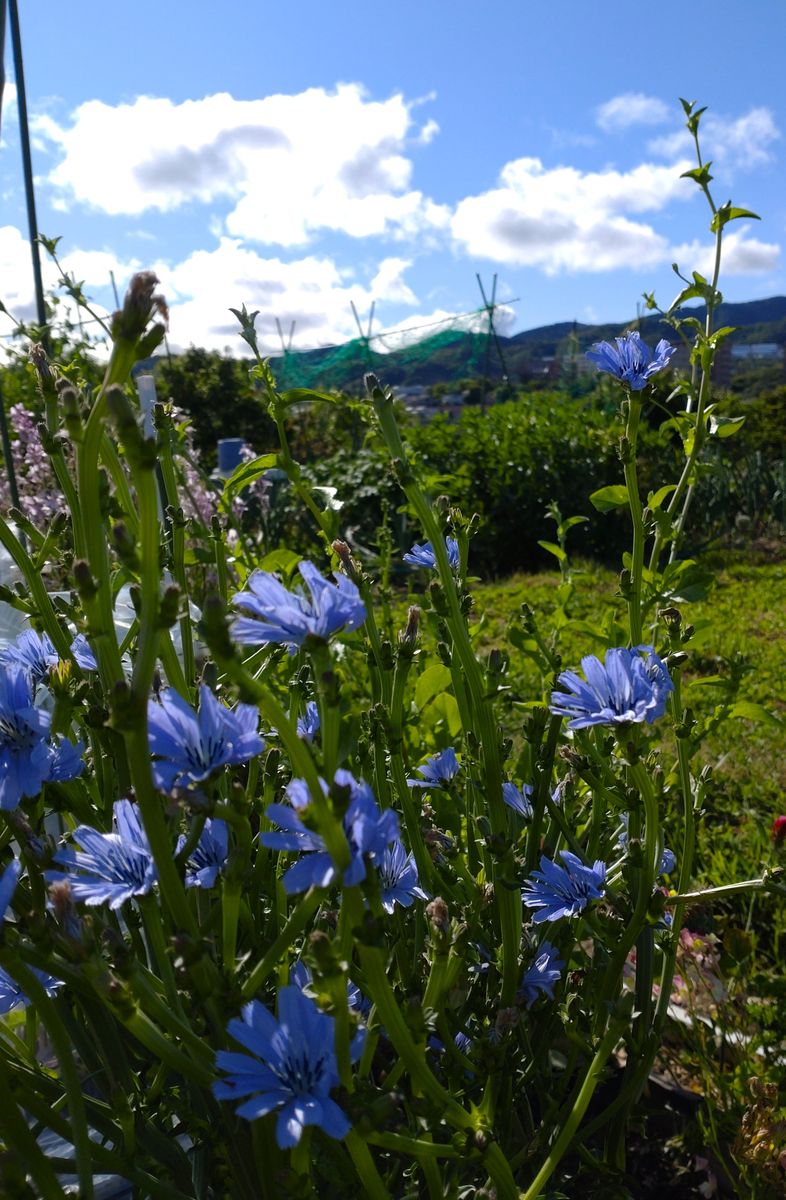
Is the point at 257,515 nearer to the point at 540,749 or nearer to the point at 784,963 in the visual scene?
the point at 784,963

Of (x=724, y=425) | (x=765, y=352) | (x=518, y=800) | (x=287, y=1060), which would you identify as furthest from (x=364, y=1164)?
(x=765, y=352)

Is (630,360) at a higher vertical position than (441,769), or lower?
higher

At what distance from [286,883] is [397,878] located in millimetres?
368

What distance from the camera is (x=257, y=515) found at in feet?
19.7

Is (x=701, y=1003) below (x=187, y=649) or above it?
below

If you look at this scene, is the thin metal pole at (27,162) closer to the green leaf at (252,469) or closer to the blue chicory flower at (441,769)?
the green leaf at (252,469)

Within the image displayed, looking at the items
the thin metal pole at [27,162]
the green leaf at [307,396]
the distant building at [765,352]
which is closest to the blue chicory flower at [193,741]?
the green leaf at [307,396]

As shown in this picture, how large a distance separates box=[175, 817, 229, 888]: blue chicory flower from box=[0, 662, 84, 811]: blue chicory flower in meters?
0.12

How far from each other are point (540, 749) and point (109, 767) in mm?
521

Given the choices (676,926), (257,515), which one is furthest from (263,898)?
(257,515)

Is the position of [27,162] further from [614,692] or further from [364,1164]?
[364,1164]

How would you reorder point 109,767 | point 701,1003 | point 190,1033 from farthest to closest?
point 701,1003, point 109,767, point 190,1033

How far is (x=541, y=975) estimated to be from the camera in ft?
3.21

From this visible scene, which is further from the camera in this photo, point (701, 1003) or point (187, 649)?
point (701, 1003)
